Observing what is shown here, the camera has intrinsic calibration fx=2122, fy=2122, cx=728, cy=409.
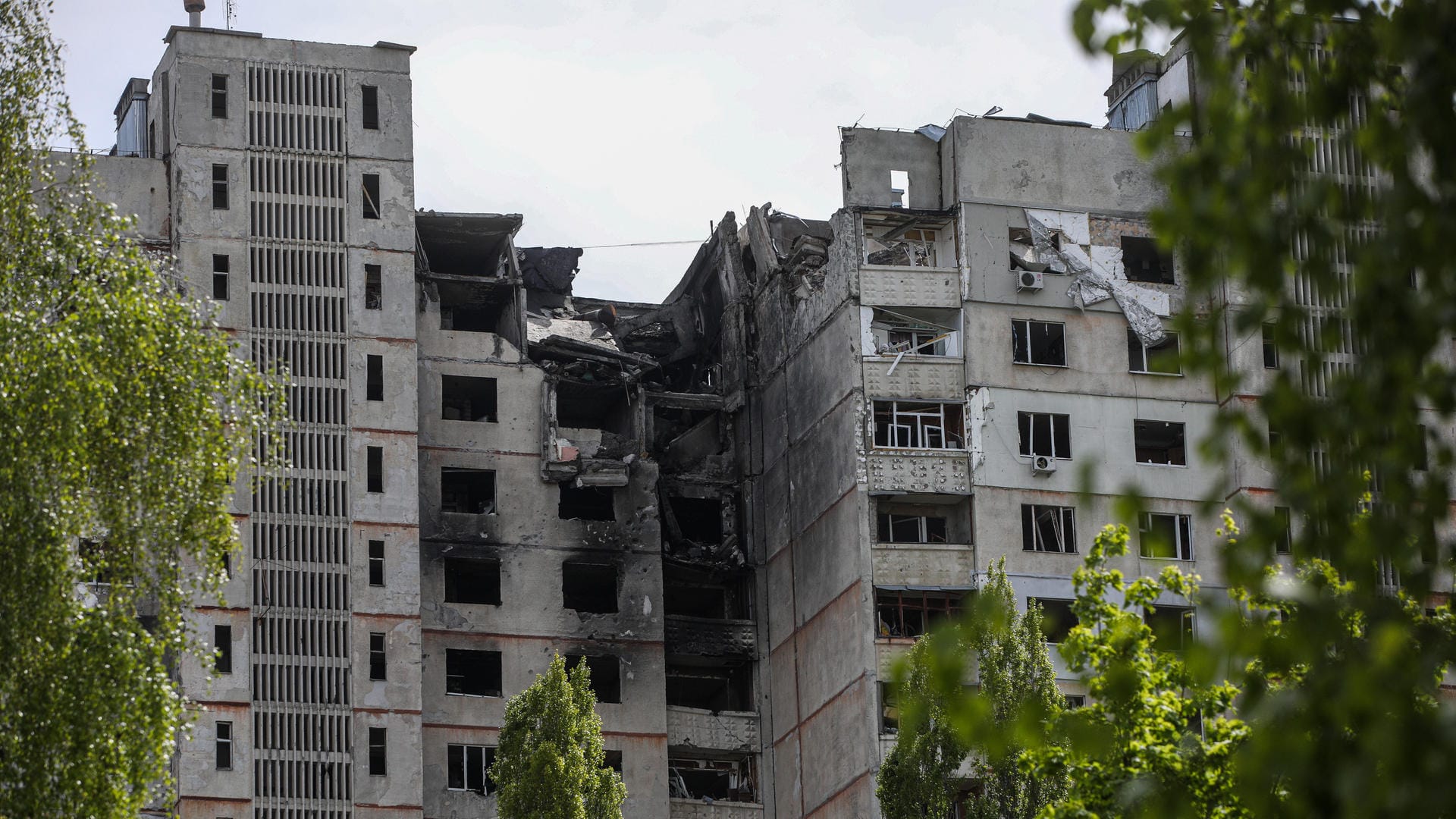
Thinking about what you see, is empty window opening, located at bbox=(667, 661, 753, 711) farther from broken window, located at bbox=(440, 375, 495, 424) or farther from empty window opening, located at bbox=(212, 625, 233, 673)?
empty window opening, located at bbox=(212, 625, 233, 673)

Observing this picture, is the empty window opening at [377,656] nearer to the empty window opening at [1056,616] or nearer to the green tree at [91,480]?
the empty window opening at [1056,616]

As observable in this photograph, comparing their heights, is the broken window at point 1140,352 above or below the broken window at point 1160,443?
above

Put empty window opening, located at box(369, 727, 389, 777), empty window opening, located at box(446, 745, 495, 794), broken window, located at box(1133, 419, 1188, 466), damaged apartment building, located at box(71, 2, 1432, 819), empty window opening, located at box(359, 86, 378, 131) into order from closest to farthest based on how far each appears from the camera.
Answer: empty window opening, located at box(369, 727, 389, 777) < damaged apartment building, located at box(71, 2, 1432, 819) < empty window opening, located at box(446, 745, 495, 794) < broken window, located at box(1133, 419, 1188, 466) < empty window opening, located at box(359, 86, 378, 131)

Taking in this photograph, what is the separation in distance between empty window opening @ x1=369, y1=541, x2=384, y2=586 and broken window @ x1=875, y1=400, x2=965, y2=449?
1378 centimetres

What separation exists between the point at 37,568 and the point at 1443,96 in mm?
21938

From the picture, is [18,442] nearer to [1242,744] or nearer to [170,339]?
[170,339]

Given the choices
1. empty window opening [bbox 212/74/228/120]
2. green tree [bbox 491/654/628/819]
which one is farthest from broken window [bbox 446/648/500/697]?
empty window opening [bbox 212/74/228/120]

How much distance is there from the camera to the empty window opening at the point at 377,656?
184 ft

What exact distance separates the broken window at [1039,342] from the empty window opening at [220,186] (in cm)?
2219

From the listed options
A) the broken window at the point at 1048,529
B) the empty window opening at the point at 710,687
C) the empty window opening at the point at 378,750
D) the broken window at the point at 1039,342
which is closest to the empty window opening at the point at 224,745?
the empty window opening at the point at 378,750

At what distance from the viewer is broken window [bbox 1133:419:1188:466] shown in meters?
60.0

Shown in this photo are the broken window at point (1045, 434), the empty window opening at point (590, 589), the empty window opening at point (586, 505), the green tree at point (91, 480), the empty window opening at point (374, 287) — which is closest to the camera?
the green tree at point (91, 480)

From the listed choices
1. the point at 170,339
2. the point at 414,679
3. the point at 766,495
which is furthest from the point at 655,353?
the point at 170,339

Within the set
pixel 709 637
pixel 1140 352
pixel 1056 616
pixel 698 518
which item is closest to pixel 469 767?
pixel 709 637
